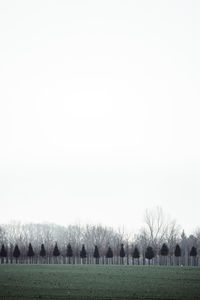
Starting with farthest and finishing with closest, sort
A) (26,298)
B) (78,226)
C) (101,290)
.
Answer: (78,226), (101,290), (26,298)

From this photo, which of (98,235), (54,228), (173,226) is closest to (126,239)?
(98,235)

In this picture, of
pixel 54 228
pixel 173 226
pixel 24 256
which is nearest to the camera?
pixel 24 256

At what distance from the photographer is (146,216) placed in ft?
352

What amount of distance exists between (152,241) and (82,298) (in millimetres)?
80757

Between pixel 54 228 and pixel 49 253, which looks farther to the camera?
pixel 54 228

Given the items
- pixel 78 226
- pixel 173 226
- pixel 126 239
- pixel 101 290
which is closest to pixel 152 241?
pixel 173 226

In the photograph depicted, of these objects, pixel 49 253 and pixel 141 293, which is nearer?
pixel 141 293

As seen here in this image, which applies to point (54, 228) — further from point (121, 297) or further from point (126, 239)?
point (121, 297)

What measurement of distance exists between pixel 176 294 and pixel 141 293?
2.00m

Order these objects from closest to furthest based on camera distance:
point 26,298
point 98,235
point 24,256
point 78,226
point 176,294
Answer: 1. point 26,298
2. point 176,294
3. point 24,256
4. point 98,235
5. point 78,226

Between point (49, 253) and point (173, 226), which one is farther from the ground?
point (173, 226)

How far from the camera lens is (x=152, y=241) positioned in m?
98.5

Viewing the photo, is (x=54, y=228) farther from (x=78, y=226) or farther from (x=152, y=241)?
(x=152, y=241)

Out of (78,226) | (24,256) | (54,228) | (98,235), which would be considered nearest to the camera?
(24,256)
